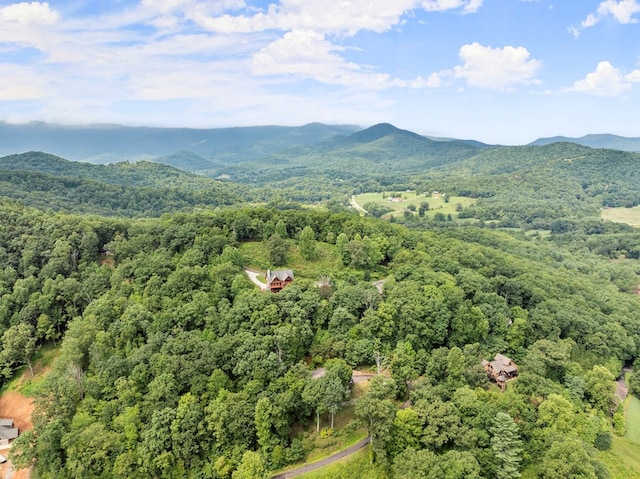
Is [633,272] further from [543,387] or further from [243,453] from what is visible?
[243,453]

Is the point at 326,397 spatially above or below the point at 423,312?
below

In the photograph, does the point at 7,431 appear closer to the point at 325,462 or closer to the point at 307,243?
the point at 325,462

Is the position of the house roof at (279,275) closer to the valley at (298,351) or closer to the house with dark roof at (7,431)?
the valley at (298,351)

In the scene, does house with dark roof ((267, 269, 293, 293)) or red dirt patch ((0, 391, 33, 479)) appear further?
house with dark roof ((267, 269, 293, 293))

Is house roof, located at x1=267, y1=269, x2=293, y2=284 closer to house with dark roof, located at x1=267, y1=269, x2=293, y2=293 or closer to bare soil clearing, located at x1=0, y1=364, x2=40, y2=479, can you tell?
house with dark roof, located at x1=267, y1=269, x2=293, y2=293

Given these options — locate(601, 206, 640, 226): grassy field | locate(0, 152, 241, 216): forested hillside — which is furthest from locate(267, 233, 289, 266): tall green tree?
locate(601, 206, 640, 226): grassy field

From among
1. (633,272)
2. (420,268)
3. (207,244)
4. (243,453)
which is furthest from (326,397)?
(633,272)
